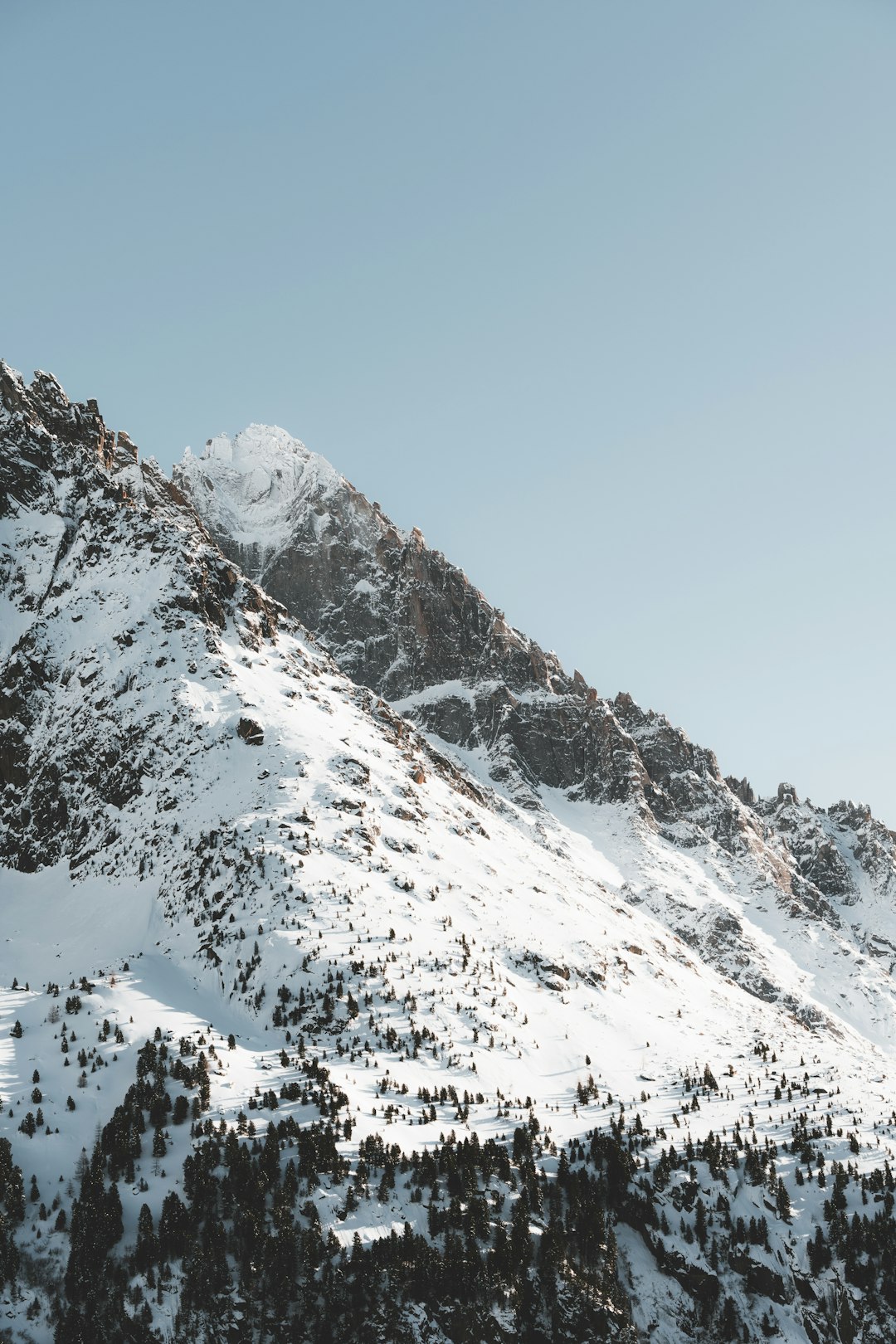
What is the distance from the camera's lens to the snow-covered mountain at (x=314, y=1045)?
→ 179ft

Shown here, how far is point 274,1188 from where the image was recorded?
56844 millimetres

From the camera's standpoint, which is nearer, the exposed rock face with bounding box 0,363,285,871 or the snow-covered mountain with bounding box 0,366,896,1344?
the snow-covered mountain with bounding box 0,366,896,1344

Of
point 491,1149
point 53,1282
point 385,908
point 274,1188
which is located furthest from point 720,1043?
point 53,1282

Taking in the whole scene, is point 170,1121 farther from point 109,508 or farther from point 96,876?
point 109,508

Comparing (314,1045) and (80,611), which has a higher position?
(80,611)

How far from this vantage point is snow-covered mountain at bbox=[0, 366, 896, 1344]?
5466 cm

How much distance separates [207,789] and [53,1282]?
6200 cm

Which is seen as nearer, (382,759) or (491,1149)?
(491,1149)

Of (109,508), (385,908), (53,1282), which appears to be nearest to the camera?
(53,1282)

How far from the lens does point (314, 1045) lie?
7738 centimetres

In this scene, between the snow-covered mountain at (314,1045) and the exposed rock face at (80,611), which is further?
the exposed rock face at (80,611)

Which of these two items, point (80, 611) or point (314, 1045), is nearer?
point (314, 1045)

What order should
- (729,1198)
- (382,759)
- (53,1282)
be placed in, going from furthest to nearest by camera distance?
(382,759) → (729,1198) → (53,1282)

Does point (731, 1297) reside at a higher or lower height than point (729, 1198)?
lower
